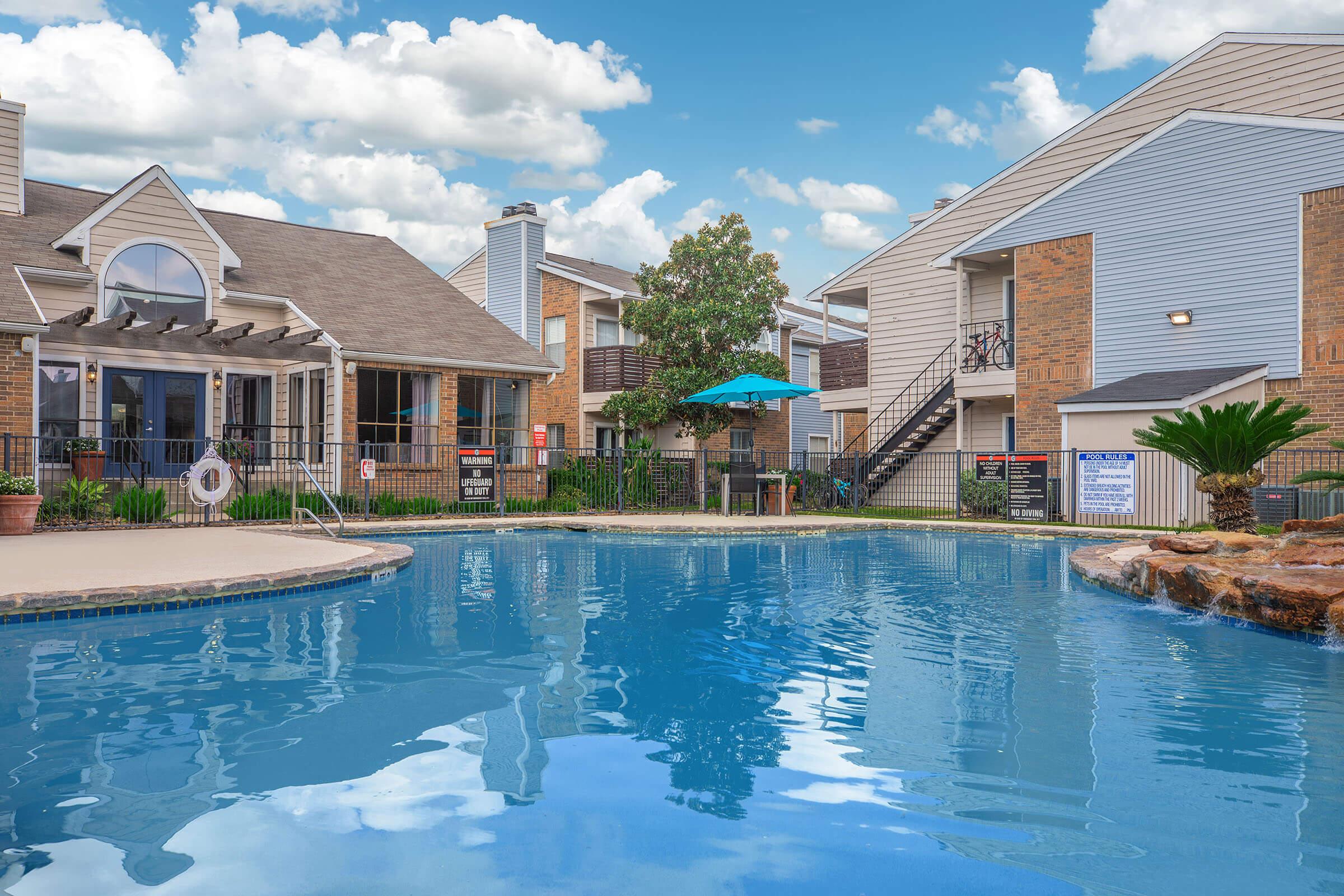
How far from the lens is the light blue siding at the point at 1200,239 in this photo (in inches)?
649

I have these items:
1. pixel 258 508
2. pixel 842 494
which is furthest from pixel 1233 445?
pixel 258 508

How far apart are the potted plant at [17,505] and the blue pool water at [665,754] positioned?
22.0 feet

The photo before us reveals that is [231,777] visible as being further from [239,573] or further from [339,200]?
[339,200]

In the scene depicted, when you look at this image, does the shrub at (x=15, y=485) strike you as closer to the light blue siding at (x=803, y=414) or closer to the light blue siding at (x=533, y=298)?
the light blue siding at (x=533, y=298)

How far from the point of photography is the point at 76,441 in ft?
52.7

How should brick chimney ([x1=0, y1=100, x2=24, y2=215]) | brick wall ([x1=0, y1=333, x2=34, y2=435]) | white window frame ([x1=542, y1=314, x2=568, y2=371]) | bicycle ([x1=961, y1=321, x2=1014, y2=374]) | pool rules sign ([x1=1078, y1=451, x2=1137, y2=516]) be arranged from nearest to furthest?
1. brick wall ([x1=0, y1=333, x2=34, y2=435])
2. pool rules sign ([x1=1078, y1=451, x2=1137, y2=516])
3. brick chimney ([x1=0, y1=100, x2=24, y2=215])
4. bicycle ([x1=961, y1=321, x2=1014, y2=374])
5. white window frame ([x1=542, y1=314, x2=568, y2=371])

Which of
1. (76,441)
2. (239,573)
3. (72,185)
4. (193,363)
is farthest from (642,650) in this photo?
(72,185)

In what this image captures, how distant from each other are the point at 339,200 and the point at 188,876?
33584 mm

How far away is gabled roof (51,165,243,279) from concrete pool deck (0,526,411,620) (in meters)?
7.26

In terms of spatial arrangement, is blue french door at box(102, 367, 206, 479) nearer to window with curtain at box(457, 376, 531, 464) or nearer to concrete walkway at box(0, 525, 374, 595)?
concrete walkway at box(0, 525, 374, 595)

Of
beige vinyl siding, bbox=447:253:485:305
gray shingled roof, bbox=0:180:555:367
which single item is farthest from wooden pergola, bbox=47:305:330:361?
beige vinyl siding, bbox=447:253:485:305

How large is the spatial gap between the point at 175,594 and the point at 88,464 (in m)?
10.0

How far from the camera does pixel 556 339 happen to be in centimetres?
2809

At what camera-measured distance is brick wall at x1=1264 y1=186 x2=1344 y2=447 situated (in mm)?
15789
